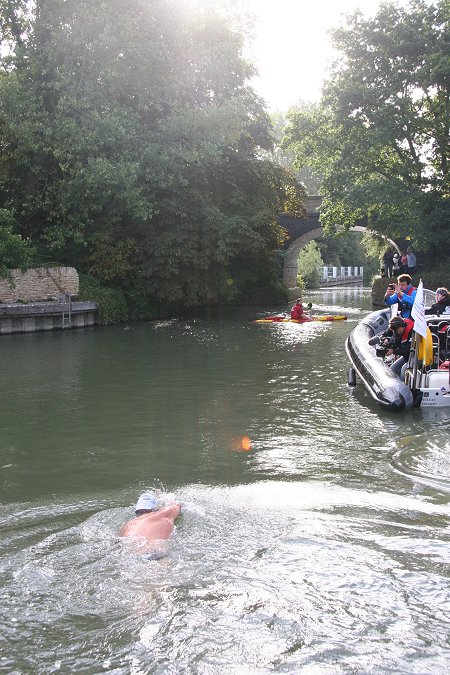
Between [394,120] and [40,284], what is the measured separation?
1582cm

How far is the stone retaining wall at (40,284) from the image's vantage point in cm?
2195

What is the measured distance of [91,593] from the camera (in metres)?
4.42

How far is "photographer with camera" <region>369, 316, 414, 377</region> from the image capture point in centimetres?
1025

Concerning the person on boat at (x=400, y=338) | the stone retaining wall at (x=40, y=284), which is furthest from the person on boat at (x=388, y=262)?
the person on boat at (x=400, y=338)

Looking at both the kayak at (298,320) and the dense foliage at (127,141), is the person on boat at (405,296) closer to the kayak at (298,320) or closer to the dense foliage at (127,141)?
the kayak at (298,320)

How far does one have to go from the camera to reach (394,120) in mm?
29156

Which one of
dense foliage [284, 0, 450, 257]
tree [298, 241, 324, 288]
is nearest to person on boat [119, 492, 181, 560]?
dense foliage [284, 0, 450, 257]

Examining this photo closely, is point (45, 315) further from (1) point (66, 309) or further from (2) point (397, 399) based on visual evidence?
(2) point (397, 399)

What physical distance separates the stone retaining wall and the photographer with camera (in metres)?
14.1

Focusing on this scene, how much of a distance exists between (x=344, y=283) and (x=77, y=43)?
4753 centimetres

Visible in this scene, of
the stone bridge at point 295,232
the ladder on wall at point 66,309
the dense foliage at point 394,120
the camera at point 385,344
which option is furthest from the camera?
the stone bridge at point 295,232

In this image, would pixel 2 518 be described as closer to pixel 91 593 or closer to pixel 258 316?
pixel 91 593

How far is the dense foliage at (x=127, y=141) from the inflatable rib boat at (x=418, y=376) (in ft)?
44.0

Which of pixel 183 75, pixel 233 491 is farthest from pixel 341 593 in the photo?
pixel 183 75
